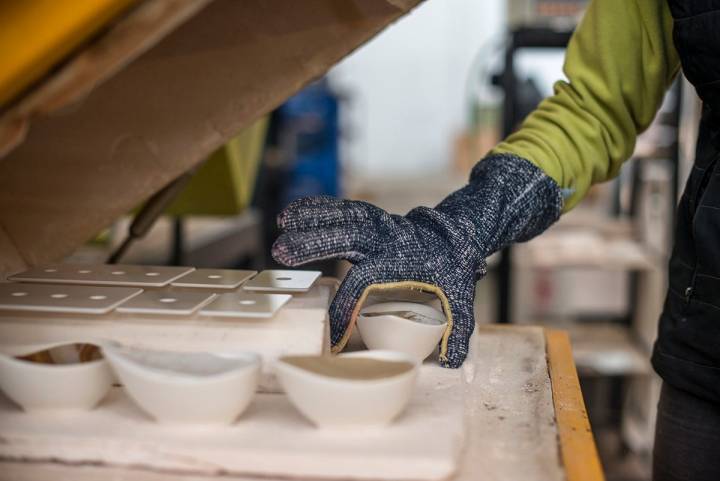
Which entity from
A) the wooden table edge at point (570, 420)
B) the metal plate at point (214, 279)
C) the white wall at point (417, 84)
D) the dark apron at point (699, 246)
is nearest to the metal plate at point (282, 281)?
the metal plate at point (214, 279)

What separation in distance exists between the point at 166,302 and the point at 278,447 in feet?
0.81

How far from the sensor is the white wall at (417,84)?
720 centimetres

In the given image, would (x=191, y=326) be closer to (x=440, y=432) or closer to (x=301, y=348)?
(x=301, y=348)

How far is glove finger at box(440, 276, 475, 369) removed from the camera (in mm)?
919

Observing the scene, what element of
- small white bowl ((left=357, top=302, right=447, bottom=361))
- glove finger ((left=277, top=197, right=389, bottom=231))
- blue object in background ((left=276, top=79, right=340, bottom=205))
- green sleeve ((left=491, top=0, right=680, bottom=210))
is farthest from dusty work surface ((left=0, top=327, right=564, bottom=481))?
blue object in background ((left=276, top=79, right=340, bottom=205))

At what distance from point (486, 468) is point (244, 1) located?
68cm

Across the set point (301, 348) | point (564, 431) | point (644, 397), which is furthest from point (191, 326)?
point (644, 397)

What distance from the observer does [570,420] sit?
81 cm

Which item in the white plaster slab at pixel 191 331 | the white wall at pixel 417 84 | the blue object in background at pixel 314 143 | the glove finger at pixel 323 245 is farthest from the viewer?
the white wall at pixel 417 84

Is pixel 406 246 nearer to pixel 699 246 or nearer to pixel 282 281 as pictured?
pixel 282 281

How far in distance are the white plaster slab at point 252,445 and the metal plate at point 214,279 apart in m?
Result: 0.20

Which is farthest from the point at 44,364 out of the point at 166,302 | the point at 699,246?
the point at 699,246

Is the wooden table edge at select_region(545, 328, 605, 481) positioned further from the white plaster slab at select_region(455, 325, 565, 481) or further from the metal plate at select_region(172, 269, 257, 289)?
the metal plate at select_region(172, 269, 257, 289)

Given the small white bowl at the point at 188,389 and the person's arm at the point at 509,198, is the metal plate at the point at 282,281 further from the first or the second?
the small white bowl at the point at 188,389
